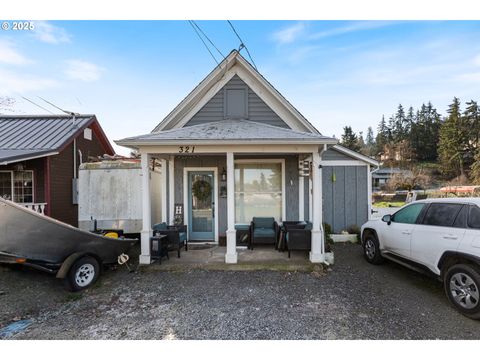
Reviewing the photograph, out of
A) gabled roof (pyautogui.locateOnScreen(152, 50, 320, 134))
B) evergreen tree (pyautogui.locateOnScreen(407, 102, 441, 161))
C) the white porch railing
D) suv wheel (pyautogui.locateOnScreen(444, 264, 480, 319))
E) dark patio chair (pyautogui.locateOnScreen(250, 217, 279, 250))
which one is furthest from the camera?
evergreen tree (pyautogui.locateOnScreen(407, 102, 441, 161))

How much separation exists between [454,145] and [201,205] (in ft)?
158

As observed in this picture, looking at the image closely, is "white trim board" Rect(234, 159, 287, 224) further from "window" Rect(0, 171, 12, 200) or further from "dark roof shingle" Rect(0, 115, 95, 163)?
"window" Rect(0, 171, 12, 200)

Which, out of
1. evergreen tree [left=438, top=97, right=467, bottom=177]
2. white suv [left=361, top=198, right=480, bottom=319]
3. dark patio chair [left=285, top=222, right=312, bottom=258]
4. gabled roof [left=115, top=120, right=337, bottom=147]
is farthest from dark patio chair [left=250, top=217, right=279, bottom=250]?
evergreen tree [left=438, top=97, right=467, bottom=177]

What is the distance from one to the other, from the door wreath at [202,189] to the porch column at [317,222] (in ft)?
10.6

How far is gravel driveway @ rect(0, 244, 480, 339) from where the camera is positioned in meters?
3.25

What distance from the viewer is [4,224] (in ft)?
13.3

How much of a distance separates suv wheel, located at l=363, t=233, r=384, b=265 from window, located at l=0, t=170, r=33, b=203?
11435 mm

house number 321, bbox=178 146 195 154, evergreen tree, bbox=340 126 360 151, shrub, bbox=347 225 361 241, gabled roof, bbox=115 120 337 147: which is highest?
evergreen tree, bbox=340 126 360 151

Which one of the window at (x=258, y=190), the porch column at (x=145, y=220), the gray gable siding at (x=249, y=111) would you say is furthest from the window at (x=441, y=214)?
the porch column at (x=145, y=220)

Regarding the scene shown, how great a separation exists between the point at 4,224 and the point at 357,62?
1044cm

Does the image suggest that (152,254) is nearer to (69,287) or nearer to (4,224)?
(69,287)

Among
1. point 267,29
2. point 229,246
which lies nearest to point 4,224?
point 229,246

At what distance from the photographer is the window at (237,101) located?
24.9ft

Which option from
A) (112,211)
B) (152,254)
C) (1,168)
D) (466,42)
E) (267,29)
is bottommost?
(152,254)
